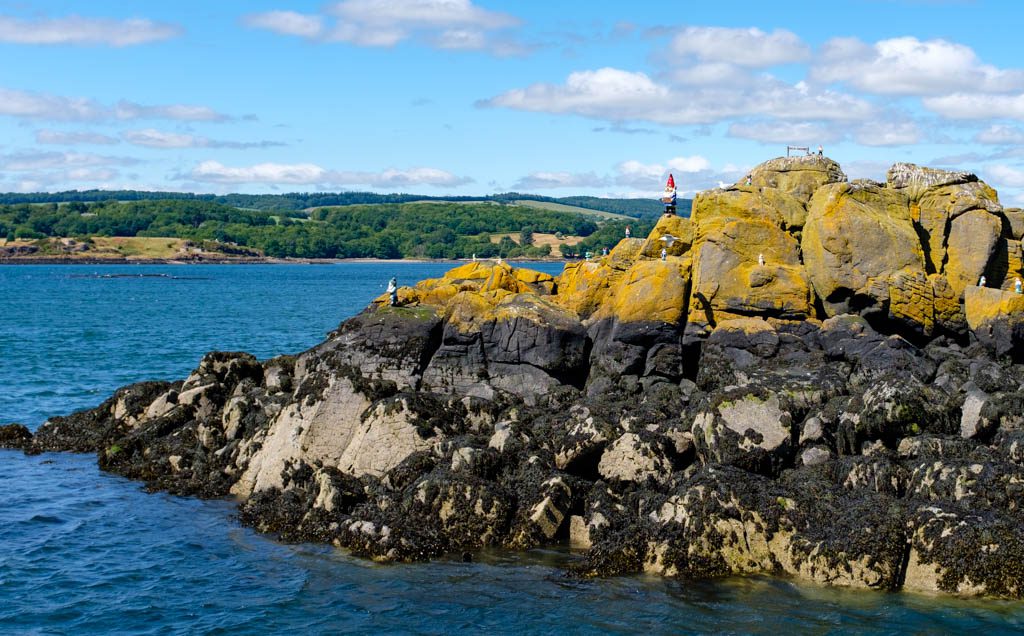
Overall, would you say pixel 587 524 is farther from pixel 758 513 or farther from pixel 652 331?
pixel 652 331

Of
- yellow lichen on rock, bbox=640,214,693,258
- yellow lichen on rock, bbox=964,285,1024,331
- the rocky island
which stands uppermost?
yellow lichen on rock, bbox=640,214,693,258

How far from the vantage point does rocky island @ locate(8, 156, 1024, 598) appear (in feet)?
65.0

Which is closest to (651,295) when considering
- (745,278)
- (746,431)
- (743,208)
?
(745,278)

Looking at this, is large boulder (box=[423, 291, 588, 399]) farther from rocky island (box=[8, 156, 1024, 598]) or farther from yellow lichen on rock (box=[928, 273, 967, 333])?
yellow lichen on rock (box=[928, 273, 967, 333])

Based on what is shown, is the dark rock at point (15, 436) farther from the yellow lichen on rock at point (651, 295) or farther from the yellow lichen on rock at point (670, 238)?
the yellow lichen on rock at point (670, 238)

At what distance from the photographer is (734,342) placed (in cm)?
2947

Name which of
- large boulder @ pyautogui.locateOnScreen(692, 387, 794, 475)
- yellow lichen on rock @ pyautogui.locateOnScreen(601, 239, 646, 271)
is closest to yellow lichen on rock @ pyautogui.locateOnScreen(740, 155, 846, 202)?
yellow lichen on rock @ pyautogui.locateOnScreen(601, 239, 646, 271)

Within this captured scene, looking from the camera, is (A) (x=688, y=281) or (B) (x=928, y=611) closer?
(B) (x=928, y=611)

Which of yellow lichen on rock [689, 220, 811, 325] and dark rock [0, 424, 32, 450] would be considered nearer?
yellow lichen on rock [689, 220, 811, 325]

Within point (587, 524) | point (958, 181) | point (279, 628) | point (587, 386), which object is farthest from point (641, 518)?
point (958, 181)

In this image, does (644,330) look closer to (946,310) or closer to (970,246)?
(946,310)

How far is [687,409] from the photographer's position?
25484 mm

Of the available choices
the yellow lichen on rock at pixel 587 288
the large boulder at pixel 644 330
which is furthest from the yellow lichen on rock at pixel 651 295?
the yellow lichen on rock at pixel 587 288

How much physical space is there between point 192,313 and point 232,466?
62.1 metres
